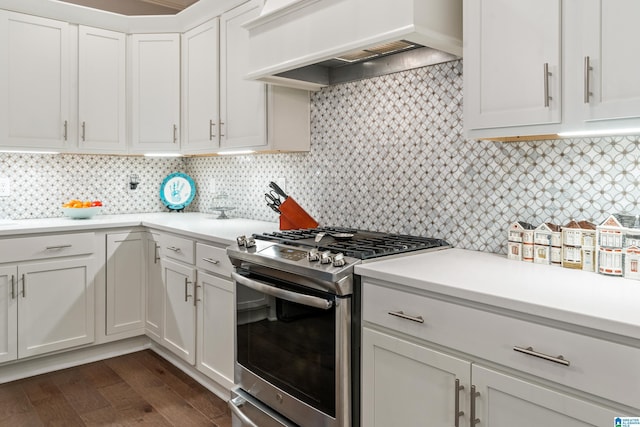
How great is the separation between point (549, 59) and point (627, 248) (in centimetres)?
66

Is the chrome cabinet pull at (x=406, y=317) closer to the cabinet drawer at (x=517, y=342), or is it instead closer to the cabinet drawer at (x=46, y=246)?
the cabinet drawer at (x=517, y=342)

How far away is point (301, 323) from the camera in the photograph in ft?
6.38

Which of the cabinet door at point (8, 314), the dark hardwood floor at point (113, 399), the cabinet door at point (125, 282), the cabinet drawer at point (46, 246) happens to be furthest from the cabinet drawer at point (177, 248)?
the cabinet door at point (8, 314)

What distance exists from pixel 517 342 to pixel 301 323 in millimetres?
898

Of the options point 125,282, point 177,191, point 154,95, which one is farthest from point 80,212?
point 154,95

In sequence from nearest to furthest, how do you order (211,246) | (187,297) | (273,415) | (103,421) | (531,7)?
(531,7) < (273,415) < (103,421) < (211,246) < (187,297)

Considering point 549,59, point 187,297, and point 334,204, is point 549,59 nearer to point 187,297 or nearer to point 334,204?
point 334,204

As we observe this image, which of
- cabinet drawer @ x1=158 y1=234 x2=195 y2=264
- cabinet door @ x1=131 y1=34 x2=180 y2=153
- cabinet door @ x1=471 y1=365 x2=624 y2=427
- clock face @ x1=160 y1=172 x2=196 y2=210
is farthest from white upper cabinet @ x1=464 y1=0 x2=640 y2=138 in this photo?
clock face @ x1=160 y1=172 x2=196 y2=210

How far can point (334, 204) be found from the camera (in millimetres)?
2801

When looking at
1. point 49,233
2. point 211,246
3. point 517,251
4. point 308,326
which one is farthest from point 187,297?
point 517,251

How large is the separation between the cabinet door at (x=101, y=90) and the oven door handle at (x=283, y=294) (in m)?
1.88

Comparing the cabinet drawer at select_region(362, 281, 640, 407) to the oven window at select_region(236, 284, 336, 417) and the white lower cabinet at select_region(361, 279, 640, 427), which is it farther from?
the oven window at select_region(236, 284, 336, 417)

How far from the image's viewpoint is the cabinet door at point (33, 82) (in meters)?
3.16

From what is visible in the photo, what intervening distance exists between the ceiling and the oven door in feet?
9.56
